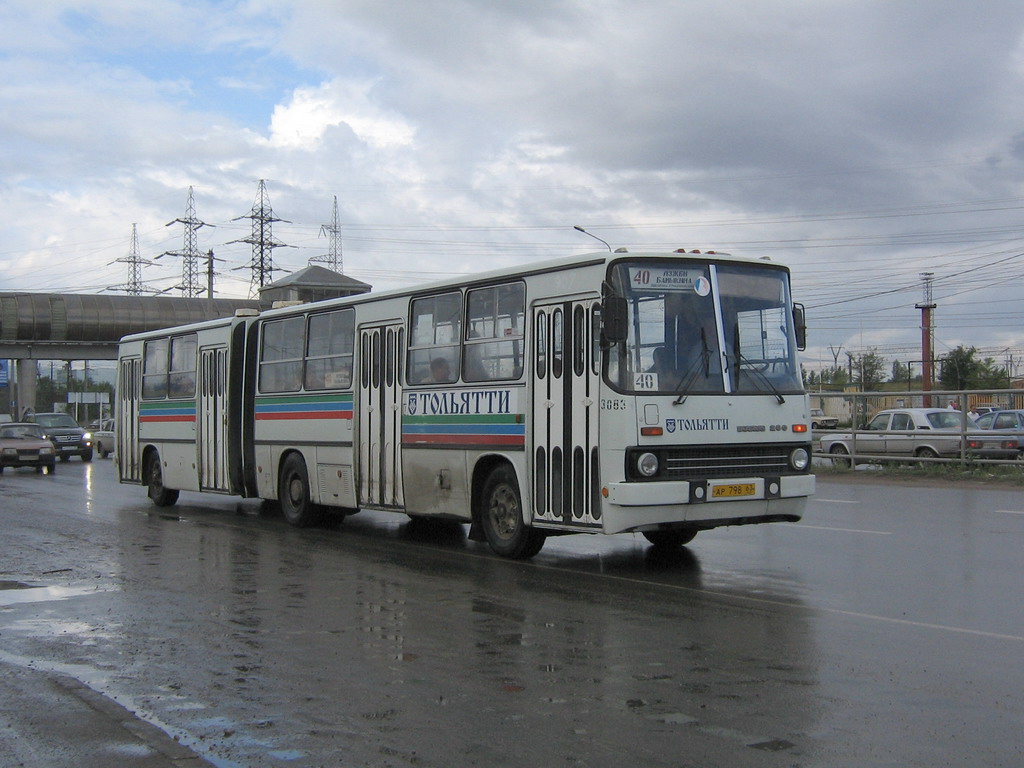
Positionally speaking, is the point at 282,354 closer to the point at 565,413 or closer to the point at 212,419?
the point at 212,419

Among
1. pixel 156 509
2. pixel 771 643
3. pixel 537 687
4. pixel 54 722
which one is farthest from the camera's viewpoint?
pixel 156 509

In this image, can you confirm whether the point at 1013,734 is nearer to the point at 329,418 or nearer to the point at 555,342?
the point at 555,342

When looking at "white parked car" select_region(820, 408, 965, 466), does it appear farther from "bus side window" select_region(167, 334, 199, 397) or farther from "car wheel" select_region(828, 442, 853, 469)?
"bus side window" select_region(167, 334, 199, 397)

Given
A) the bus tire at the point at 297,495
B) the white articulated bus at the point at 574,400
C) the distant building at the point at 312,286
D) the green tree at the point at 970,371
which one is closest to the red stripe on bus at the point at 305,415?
the white articulated bus at the point at 574,400

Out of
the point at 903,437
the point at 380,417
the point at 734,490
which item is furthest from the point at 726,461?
the point at 903,437

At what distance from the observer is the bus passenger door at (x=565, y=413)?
10.9 meters

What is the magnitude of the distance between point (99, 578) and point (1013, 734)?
857 centimetres

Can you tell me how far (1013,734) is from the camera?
5.48 meters

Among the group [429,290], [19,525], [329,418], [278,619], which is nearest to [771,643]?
[278,619]

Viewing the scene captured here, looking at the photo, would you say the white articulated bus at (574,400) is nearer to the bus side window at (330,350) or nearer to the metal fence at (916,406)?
the bus side window at (330,350)

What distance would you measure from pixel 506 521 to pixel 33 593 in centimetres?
460

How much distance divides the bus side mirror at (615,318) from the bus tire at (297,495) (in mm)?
6968

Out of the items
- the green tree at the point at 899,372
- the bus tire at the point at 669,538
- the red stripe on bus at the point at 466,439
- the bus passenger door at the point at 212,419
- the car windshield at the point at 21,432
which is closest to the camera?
the red stripe on bus at the point at 466,439

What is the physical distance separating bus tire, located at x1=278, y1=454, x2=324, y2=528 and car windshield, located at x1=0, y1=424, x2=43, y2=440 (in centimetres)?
2071
